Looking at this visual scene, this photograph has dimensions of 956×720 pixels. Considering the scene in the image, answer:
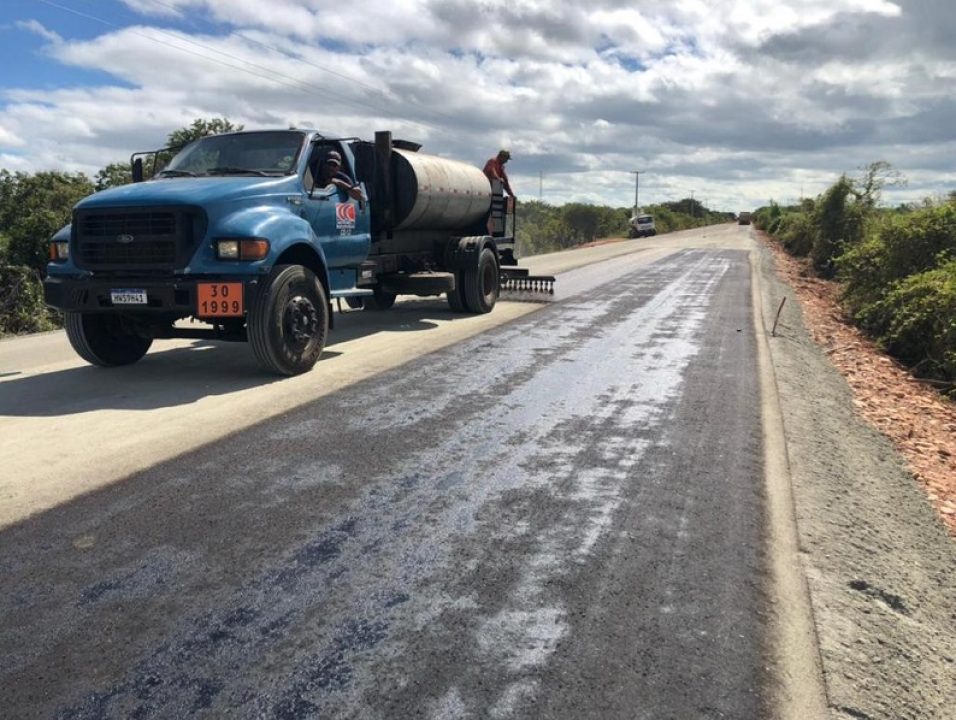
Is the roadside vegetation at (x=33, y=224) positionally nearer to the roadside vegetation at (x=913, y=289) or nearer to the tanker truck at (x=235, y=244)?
the tanker truck at (x=235, y=244)

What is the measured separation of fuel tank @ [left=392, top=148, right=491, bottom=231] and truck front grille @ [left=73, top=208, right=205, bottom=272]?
3910 millimetres

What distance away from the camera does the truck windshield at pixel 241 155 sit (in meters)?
7.52

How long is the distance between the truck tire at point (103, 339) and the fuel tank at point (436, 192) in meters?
3.91

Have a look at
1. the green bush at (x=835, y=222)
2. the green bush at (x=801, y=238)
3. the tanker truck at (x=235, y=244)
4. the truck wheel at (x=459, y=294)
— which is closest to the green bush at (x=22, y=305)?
the tanker truck at (x=235, y=244)

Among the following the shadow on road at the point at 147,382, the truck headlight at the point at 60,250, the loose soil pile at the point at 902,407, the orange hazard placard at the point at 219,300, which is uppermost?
the truck headlight at the point at 60,250

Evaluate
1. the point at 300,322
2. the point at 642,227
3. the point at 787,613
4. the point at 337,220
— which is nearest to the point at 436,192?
the point at 337,220

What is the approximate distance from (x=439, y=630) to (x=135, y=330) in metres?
5.86

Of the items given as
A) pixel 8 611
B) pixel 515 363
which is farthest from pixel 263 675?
pixel 515 363

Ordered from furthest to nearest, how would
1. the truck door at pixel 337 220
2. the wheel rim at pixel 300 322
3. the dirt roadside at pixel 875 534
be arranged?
the truck door at pixel 337 220 → the wheel rim at pixel 300 322 → the dirt roadside at pixel 875 534

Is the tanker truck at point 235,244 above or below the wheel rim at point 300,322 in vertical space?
above

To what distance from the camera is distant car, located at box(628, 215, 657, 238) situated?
64.0 meters

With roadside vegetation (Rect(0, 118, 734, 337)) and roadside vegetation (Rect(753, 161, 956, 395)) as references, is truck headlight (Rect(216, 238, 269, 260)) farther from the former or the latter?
roadside vegetation (Rect(753, 161, 956, 395))

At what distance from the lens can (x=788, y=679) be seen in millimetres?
2486

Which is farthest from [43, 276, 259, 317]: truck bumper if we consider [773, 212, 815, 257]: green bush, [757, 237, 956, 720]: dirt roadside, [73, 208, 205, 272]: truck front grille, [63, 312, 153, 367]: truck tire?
[773, 212, 815, 257]: green bush
